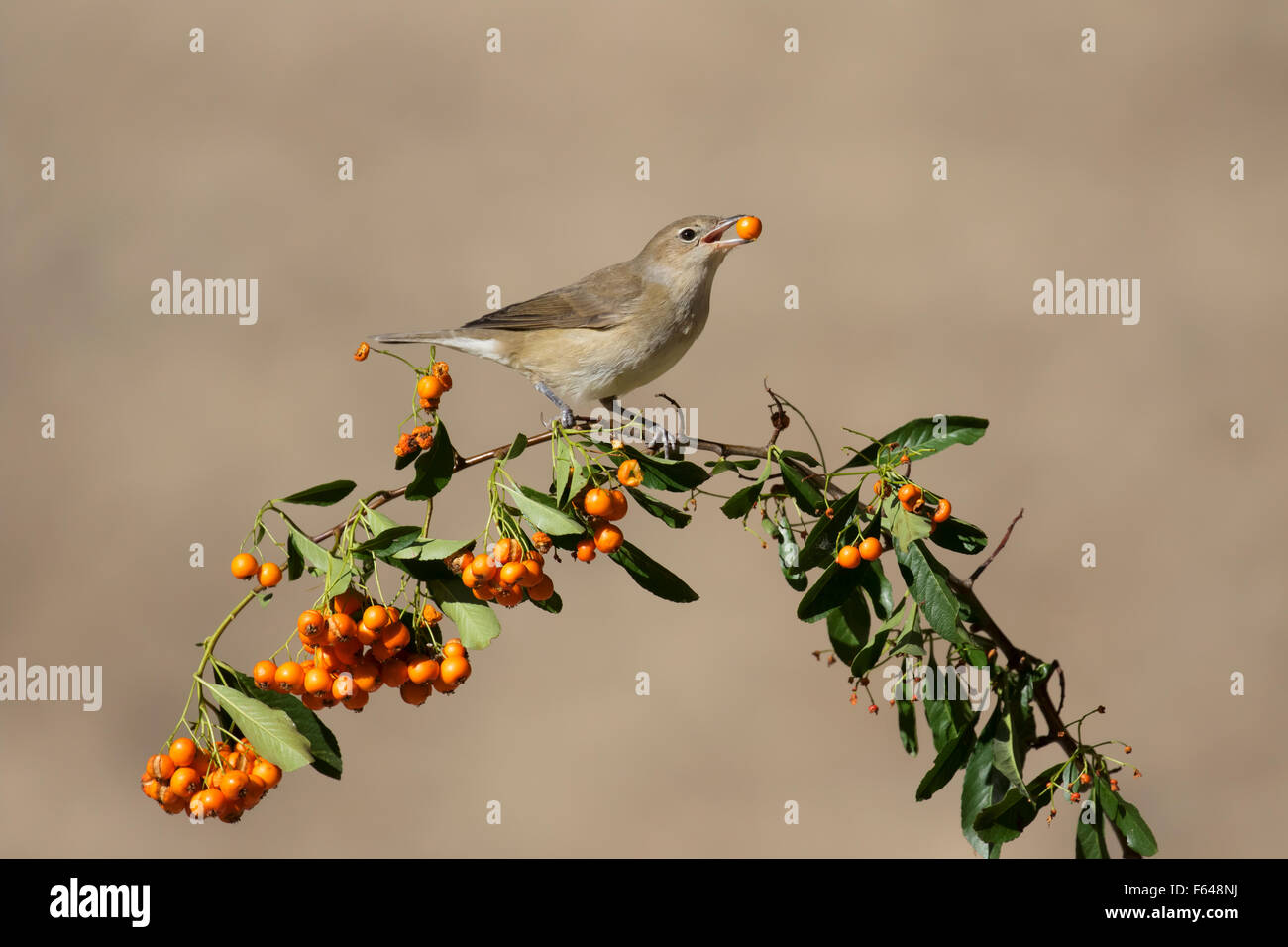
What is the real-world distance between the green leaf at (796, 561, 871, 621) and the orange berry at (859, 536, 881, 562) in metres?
0.05

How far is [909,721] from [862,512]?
0.73 metres

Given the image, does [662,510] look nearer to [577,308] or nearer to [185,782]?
[185,782]

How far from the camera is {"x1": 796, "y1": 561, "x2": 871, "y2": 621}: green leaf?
2031mm

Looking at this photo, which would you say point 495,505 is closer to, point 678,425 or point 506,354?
point 678,425

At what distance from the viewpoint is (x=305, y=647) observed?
206 centimetres

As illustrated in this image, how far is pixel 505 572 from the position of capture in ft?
6.50

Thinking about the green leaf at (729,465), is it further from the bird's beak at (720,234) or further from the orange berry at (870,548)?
the bird's beak at (720,234)

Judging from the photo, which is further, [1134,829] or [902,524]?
[1134,829]

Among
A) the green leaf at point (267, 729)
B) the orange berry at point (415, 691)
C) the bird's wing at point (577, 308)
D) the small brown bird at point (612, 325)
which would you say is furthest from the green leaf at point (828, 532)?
the bird's wing at point (577, 308)

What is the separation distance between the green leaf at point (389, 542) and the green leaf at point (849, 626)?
840mm

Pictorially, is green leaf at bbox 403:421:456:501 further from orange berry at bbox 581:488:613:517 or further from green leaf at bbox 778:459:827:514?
green leaf at bbox 778:459:827:514

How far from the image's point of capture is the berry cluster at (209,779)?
1.99m

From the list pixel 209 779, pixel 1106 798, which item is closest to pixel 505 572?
pixel 209 779

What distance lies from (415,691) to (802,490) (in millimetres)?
827
